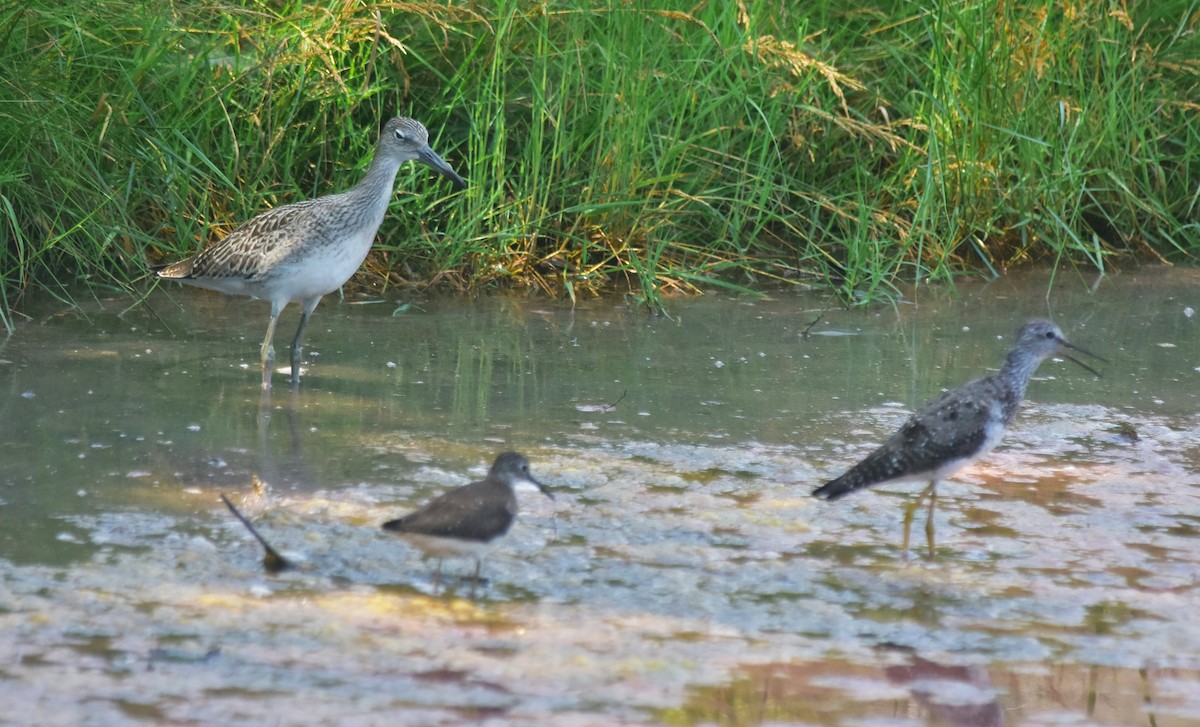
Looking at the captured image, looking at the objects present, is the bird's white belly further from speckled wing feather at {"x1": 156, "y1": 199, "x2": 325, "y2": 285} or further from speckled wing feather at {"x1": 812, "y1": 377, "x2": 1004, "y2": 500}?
speckled wing feather at {"x1": 812, "y1": 377, "x2": 1004, "y2": 500}

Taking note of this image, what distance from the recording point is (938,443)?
18.8ft

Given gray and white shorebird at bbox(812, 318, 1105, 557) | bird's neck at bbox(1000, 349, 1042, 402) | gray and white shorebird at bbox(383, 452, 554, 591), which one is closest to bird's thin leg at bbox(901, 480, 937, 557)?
gray and white shorebird at bbox(812, 318, 1105, 557)

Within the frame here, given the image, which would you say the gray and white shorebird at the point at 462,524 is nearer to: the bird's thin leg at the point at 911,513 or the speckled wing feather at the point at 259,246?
the bird's thin leg at the point at 911,513

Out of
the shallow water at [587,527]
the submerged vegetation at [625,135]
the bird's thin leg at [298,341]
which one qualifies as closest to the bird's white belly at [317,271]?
the bird's thin leg at [298,341]

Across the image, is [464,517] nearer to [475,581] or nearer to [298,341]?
[475,581]

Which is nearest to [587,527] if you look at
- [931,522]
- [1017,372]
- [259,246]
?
[931,522]

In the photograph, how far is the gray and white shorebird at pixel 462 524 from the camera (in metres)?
4.85

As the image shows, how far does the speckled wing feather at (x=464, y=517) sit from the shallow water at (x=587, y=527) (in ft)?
0.76

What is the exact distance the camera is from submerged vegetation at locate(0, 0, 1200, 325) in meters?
8.64

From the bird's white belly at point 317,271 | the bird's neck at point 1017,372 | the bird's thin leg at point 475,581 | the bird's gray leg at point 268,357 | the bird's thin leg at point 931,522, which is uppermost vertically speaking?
the bird's white belly at point 317,271

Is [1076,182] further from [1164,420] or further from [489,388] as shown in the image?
[489,388]

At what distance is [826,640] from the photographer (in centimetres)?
471

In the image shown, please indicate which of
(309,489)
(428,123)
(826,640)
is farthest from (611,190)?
(826,640)

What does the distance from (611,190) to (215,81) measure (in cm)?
239
